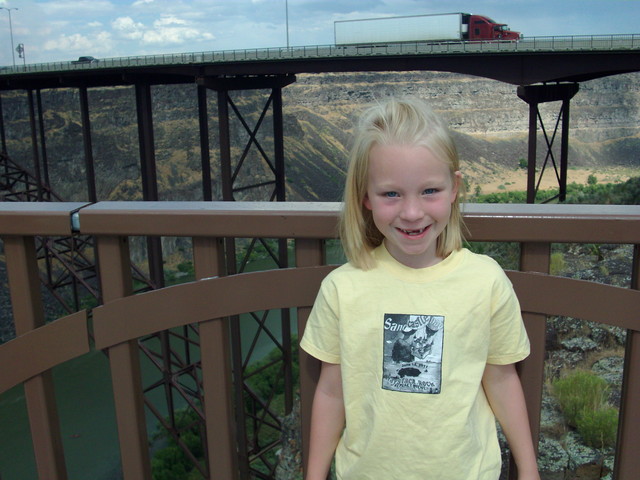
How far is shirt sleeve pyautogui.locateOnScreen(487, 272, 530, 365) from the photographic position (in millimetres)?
1444

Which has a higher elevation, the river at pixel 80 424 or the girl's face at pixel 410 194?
the girl's face at pixel 410 194

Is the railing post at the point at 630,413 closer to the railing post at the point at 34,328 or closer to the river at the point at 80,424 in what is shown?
the railing post at the point at 34,328

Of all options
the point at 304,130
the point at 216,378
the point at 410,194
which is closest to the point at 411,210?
the point at 410,194

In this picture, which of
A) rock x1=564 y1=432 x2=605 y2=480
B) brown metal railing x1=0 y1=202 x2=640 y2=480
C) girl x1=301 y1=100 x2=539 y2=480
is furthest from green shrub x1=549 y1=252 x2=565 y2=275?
girl x1=301 y1=100 x2=539 y2=480

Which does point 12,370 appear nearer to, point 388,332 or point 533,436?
point 388,332

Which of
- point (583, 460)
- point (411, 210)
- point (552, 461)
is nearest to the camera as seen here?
point (411, 210)

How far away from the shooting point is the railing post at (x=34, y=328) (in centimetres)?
175

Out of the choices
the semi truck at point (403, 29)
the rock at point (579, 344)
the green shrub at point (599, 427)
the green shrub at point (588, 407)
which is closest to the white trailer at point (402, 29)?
the semi truck at point (403, 29)

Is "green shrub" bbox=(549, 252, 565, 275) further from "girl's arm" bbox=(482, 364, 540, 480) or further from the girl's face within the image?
the girl's face

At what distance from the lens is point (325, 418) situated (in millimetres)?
1578

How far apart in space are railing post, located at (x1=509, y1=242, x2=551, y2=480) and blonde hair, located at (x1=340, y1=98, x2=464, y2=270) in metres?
0.19

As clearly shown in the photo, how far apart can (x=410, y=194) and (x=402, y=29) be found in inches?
557

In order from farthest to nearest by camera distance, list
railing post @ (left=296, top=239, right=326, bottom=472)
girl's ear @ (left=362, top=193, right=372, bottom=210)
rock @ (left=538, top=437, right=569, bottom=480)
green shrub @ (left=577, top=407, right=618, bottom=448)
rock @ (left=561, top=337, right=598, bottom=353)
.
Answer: rock @ (left=561, top=337, right=598, bottom=353), green shrub @ (left=577, top=407, right=618, bottom=448), rock @ (left=538, top=437, right=569, bottom=480), railing post @ (left=296, top=239, right=326, bottom=472), girl's ear @ (left=362, top=193, right=372, bottom=210)

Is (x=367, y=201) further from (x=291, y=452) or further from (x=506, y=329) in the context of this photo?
(x=291, y=452)
